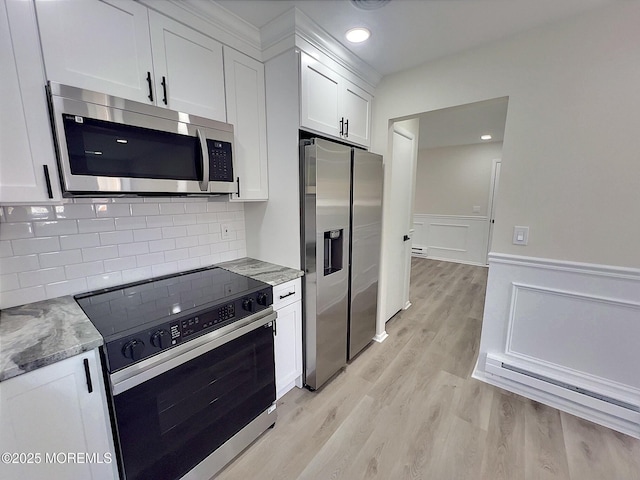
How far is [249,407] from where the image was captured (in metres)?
1.54

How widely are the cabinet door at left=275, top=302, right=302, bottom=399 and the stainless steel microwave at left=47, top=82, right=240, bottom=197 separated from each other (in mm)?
932

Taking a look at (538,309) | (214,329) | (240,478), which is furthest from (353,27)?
(240,478)

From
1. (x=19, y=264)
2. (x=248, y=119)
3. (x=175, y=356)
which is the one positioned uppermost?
(x=248, y=119)

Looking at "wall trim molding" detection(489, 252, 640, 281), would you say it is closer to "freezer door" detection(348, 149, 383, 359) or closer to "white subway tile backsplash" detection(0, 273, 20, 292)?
"freezer door" detection(348, 149, 383, 359)

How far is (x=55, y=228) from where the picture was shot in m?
1.36

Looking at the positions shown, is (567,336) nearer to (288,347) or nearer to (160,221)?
(288,347)

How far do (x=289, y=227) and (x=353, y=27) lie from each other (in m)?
1.36

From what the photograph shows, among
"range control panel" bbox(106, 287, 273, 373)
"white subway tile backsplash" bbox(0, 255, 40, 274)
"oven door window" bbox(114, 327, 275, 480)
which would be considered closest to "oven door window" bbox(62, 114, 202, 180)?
"white subway tile backsplash" bbox(0, 255, 40, 274)

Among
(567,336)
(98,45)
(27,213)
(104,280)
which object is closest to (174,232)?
(104,280)

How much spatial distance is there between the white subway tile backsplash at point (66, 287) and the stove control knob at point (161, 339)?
0.72 meters

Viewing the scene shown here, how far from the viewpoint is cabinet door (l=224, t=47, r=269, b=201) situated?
172cm

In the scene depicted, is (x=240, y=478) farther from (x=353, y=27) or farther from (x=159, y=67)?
(x=353, y=27)

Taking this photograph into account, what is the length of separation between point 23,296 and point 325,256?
163 centimetres

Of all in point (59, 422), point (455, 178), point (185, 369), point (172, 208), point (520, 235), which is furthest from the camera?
point (455, 178)
